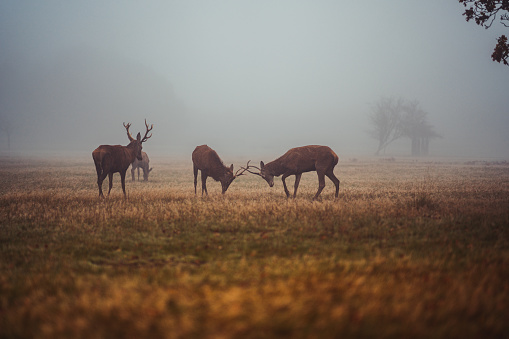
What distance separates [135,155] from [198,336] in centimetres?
1237

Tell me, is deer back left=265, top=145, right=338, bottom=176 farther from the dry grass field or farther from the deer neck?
the dry grass field

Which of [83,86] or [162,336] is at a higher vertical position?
[83,86]

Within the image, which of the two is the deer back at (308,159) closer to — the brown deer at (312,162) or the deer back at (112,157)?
the brown deer at (312,162)

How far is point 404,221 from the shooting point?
830cm

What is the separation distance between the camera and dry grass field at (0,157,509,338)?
127 inches

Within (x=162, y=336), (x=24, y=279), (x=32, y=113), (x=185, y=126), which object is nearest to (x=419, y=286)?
(x=162, y=336)

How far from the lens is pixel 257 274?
4715 mm

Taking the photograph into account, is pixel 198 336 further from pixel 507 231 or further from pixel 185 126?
pixel 185 126

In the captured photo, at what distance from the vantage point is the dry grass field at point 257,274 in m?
3.23

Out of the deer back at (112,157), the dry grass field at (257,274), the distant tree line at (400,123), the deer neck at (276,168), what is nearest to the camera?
the dry grass field at (257,274)

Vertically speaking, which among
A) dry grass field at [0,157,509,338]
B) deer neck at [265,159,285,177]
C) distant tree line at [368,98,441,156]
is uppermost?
distant tree line at [368,98,441,156]

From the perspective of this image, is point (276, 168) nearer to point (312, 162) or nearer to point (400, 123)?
point (312, 162)

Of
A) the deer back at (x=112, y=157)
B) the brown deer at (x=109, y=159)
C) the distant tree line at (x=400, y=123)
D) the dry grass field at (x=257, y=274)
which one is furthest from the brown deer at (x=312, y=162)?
the distant tree line at (x=400, y=123)

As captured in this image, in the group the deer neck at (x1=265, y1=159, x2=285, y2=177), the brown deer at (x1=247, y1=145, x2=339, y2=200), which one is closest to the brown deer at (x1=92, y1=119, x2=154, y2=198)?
the deer neck at (x1=265, y1=159, x2=285, y2=177)
